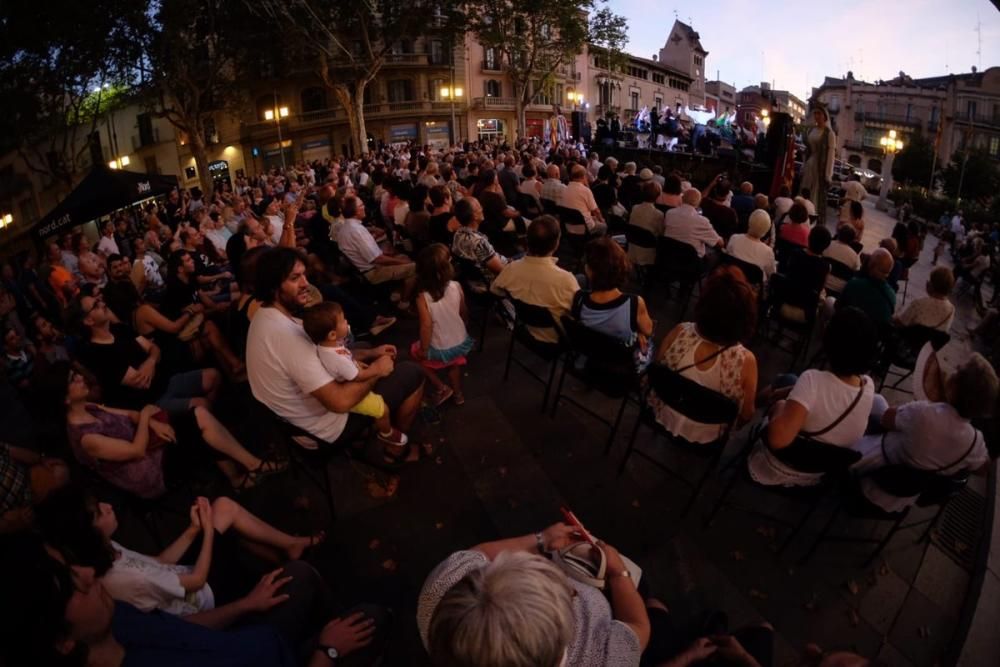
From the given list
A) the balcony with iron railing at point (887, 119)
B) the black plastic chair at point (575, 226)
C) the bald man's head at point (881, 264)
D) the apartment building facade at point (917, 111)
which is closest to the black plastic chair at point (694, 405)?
the bald man's head at point (881, 264)

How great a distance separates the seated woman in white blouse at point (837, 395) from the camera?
7.98 ft

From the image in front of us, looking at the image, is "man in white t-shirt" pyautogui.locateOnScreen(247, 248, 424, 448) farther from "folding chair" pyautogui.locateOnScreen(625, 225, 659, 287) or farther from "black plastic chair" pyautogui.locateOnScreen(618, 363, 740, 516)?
"folding chair" pyautogui.locateOnScreen(625, 225, 659, 287)

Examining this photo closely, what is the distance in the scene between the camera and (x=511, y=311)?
452 cm

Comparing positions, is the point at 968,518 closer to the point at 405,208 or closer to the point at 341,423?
the point at 341,423

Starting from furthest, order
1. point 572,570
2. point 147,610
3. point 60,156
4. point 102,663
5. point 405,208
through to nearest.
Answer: point 60,156
point 405,208
point 147,610
point 572,570
point 102,663

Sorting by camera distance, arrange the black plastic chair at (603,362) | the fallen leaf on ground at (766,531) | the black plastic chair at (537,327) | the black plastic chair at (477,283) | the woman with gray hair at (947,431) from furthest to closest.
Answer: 1. the black plastic chair at (477,283)
2. the black plastic chair at (537,327)
3. the black plastic chair at (603,362)
4. the fallen leaf on ground at (766,531)
5. the woman with gray hair at (947,431)

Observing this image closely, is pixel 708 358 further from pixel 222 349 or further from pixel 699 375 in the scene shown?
pixel 222 349

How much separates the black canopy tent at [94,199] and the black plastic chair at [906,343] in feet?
38.3

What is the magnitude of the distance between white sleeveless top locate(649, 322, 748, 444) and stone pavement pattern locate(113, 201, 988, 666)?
1.72 ft

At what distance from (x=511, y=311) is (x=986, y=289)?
13869 mm

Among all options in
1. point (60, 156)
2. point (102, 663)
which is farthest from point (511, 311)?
point (60, 156)

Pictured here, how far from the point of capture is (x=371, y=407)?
3100 millimetres

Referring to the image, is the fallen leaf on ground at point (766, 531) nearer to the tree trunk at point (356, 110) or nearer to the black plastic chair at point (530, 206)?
the black plastic chair at point (530, 206)

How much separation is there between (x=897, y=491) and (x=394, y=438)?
2932 mm
